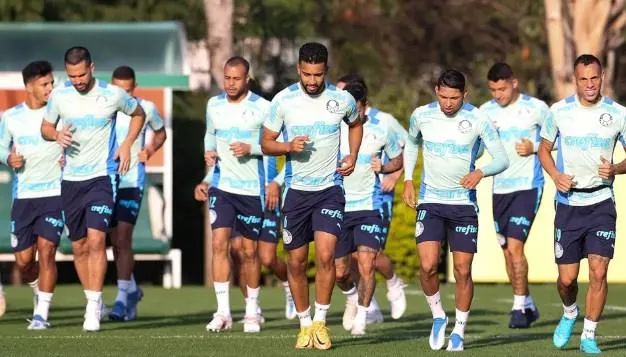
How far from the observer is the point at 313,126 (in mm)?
13391

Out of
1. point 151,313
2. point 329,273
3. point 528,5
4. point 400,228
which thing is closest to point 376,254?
point 329,273

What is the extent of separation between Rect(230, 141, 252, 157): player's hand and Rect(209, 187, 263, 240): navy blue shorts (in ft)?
A: 1.51

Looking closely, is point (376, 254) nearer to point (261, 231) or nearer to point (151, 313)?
point (261, 231)

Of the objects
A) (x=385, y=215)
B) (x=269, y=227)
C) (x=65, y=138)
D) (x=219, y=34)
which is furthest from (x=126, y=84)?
(x=219, y=34)

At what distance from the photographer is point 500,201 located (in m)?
16.6

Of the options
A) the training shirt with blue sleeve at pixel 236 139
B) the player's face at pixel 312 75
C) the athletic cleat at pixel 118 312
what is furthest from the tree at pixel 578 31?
the player's face at pixel 312 75

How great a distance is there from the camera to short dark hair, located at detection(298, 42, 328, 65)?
13062mm

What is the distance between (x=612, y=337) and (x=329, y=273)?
8.95 feet

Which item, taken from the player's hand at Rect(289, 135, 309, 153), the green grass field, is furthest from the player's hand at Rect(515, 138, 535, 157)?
the player's hand at Rect(289, 135, 309, 153)

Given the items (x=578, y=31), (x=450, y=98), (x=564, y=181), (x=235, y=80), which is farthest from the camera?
(x=578, y=31)

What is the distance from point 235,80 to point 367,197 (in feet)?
5.26

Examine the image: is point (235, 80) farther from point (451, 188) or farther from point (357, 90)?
point (451, 188)

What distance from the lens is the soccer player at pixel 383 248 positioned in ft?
51.1

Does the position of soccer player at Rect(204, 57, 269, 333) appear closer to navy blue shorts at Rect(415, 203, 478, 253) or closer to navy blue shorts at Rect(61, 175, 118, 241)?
navy blue shorts at Rect(61, 175, 118, 241)
